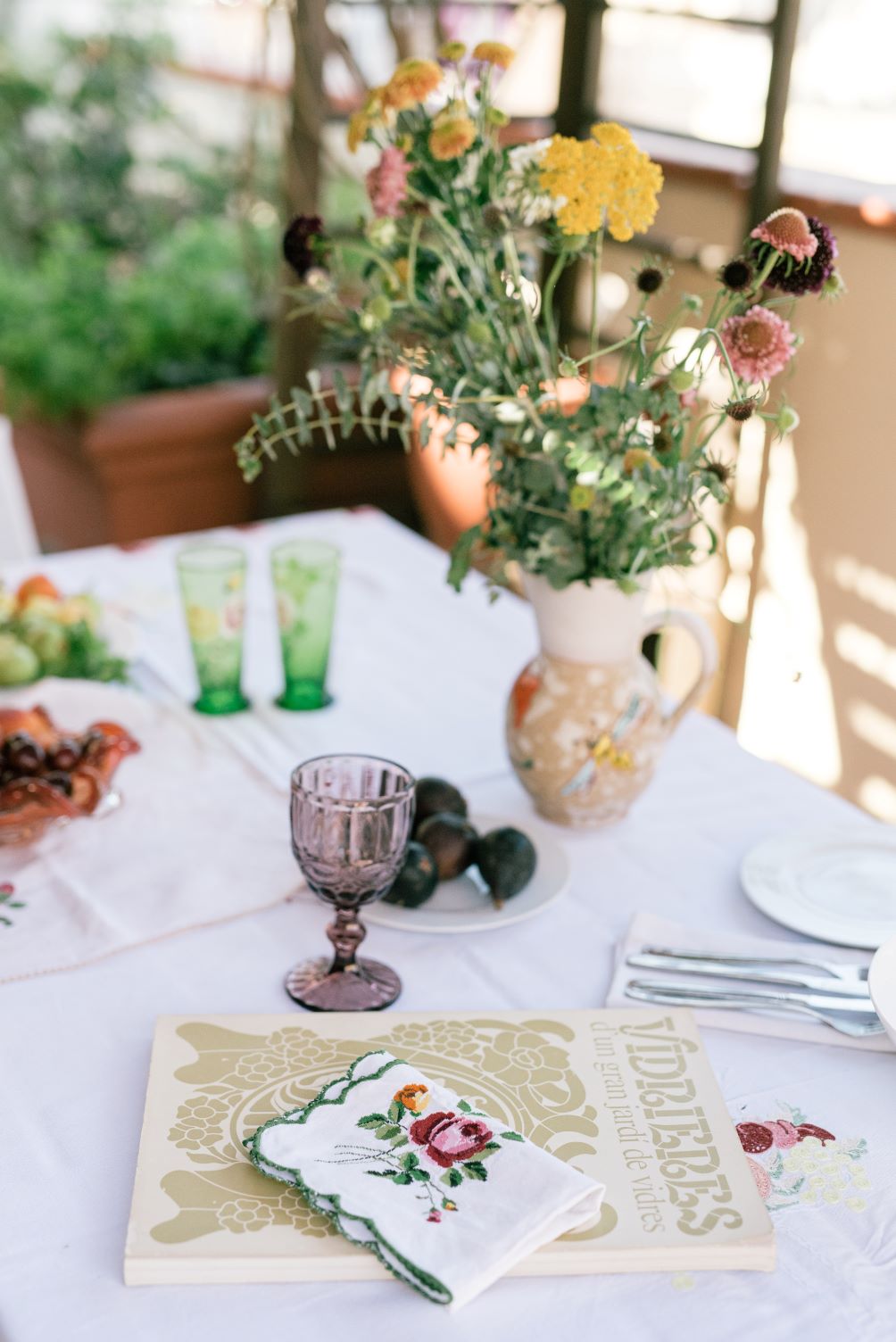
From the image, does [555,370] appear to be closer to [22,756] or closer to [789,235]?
[789,235]

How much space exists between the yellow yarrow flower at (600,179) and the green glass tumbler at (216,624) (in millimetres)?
533

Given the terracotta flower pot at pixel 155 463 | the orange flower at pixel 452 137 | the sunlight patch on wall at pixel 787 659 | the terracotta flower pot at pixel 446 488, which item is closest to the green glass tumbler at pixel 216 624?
the orange flower at pixel 452 137

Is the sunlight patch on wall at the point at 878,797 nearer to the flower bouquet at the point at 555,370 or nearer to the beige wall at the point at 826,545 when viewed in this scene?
the beige wall at the point at 826,545

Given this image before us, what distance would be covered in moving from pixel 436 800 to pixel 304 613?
1.12 ft

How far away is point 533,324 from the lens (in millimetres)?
1112

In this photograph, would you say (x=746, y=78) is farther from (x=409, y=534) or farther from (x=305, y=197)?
(x=409, y=534)

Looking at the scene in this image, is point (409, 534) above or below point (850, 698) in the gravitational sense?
above

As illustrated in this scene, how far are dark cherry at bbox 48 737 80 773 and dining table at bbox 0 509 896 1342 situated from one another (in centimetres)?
6

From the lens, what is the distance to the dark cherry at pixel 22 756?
46.8 inches

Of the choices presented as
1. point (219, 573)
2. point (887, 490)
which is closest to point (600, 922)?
point (219, 573)

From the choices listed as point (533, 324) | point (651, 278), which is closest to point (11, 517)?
point (533, 324)

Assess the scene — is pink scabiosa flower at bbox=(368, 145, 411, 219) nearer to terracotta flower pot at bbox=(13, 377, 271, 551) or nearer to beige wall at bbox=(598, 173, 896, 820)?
beige wall at bbox=(598, 173, 896, 820)

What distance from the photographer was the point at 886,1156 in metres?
0.85

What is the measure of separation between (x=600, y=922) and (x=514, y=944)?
8 centimetres
